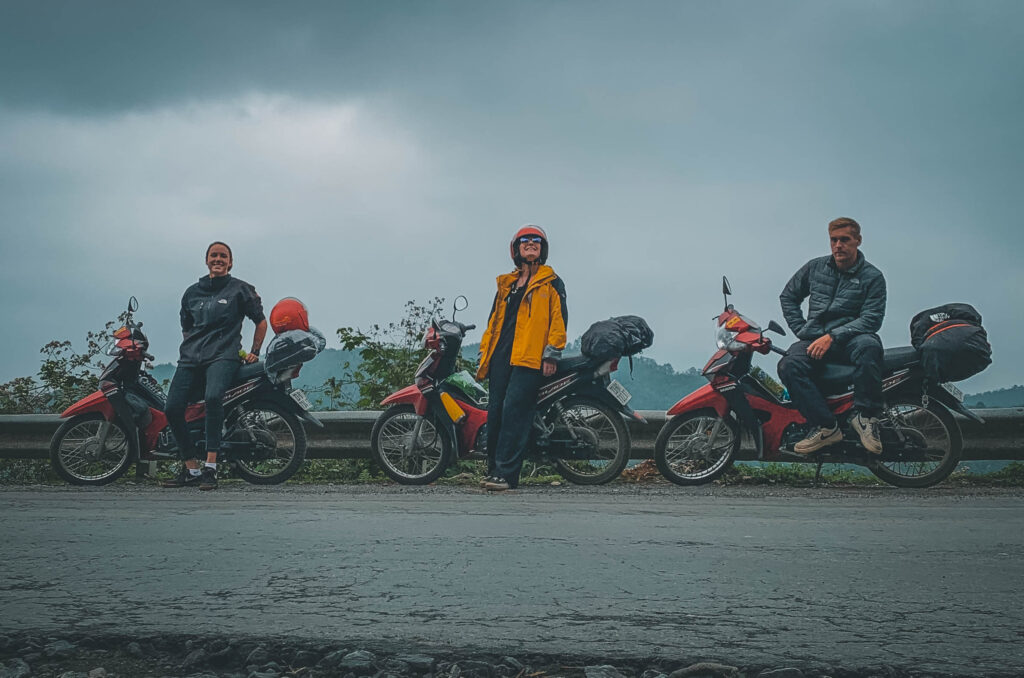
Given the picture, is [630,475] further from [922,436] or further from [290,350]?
[290,350]

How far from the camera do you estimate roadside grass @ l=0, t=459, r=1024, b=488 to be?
807 cm

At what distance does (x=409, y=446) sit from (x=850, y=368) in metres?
3.50

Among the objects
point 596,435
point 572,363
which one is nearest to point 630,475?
point 596,435

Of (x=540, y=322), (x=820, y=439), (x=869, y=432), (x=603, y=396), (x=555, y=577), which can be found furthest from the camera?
(x=603, y=396)

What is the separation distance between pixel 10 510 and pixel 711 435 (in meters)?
4.88

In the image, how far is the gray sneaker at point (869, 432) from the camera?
7230 millimetres

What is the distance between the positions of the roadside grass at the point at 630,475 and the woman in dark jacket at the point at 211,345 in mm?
362

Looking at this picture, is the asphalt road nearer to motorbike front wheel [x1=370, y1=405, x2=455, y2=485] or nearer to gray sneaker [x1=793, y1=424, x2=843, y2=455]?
gray sneaker [x1=793, y1=424, x2=843, y2=455]

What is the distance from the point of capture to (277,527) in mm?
4957

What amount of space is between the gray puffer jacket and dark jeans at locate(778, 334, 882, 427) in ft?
0.35

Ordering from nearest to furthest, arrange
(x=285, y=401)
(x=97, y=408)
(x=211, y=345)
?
(x=211, y=345)
(x=285, y=401)
(x=97, y=408)

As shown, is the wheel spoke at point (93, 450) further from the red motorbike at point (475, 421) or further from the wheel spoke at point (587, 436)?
the wheel spoke at point (587, 436)

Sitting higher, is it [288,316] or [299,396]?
[288,316]

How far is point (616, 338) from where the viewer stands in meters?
7.62
